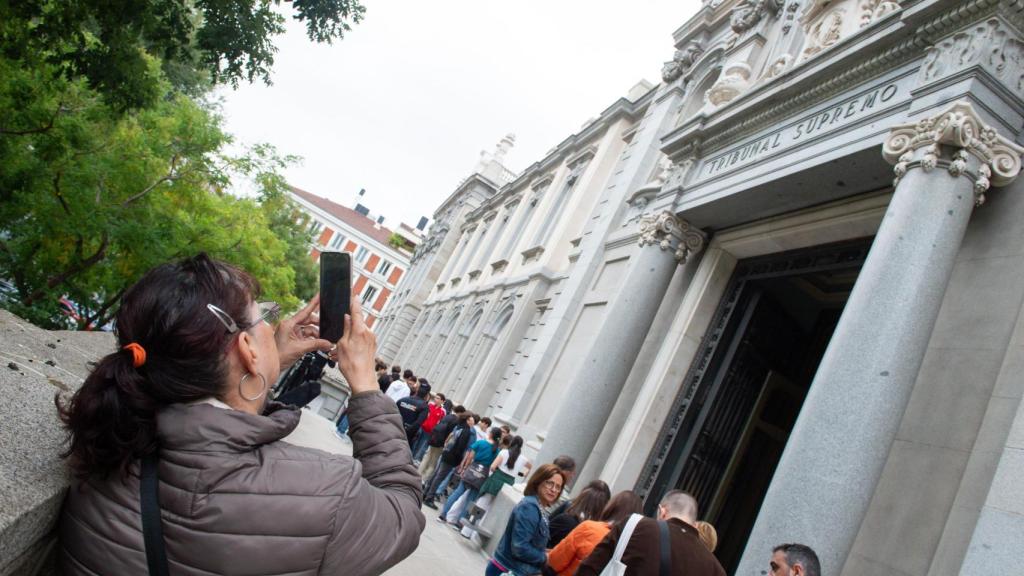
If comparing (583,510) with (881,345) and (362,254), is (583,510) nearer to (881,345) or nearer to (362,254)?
(881,345)

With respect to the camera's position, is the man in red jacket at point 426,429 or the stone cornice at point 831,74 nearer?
the stone cornice at point 831,74

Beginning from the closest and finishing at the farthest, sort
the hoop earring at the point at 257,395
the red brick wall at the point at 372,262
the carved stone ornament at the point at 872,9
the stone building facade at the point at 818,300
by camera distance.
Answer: the hoop earring at the point at 257,395 → the stone building facade at the point at 818,300 → the carved stone ornament at the point at 872,9 → the red brick wall at the point at 372,262

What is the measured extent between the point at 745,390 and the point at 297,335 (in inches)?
319

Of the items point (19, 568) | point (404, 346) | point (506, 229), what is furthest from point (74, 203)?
point (404, 346)

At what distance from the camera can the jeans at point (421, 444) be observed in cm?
1289

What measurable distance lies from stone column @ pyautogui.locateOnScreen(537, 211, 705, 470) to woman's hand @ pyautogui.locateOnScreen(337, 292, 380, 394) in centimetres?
662

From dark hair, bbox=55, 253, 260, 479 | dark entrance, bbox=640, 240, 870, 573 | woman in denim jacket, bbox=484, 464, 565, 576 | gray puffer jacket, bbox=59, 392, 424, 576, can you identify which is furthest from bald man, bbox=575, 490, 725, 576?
dark entrance, bbox=640, 240, 870, 573

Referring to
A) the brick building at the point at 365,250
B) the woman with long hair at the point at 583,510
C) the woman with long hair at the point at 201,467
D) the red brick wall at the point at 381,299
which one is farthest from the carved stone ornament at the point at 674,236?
the red brick wall at the point at 381,299

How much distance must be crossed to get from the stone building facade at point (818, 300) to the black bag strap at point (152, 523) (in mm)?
4028

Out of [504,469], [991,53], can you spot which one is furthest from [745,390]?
[991,53]

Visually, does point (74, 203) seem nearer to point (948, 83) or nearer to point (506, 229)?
point (948, 83)

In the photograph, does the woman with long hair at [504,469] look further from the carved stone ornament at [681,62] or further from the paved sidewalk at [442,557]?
the carved stone ornament at [681,62]

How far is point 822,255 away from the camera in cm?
768

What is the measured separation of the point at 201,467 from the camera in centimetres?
138
